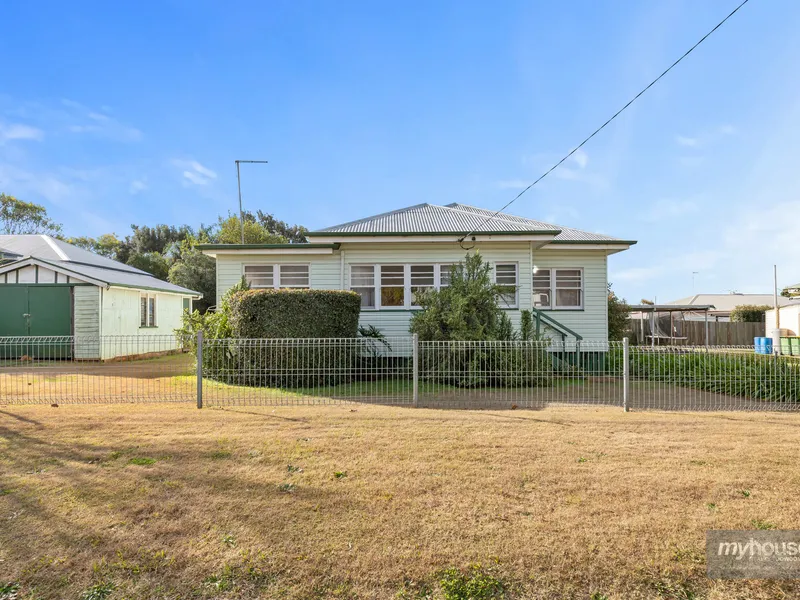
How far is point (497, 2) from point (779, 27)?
18.1 ft

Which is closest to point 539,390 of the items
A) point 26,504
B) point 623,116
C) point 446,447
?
point 446,447

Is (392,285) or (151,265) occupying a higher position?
(151,265)

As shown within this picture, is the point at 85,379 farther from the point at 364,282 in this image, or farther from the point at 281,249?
the point at 364,282

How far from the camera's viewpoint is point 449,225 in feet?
49.9

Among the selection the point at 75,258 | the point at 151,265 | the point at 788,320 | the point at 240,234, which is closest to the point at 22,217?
the point at 151,265

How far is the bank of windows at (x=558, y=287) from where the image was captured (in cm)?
1522

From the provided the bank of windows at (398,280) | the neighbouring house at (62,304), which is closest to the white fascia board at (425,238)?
the bank of windows at (398,280)

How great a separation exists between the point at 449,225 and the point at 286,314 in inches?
281

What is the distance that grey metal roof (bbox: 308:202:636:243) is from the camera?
1378 centimetres

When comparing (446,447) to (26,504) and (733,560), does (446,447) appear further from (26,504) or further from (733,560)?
(26,504)

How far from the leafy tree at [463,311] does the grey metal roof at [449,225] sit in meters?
2.47

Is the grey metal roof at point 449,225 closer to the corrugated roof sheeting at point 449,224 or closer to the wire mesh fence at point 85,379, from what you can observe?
the corrugated roof sheeting at point 449,224

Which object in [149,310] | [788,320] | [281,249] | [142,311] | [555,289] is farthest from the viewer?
[788,320]

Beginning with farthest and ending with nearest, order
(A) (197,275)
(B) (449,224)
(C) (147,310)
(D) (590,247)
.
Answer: (A) (197,275), (C) (147,310), (B) (449,224), (D) (590,247)
